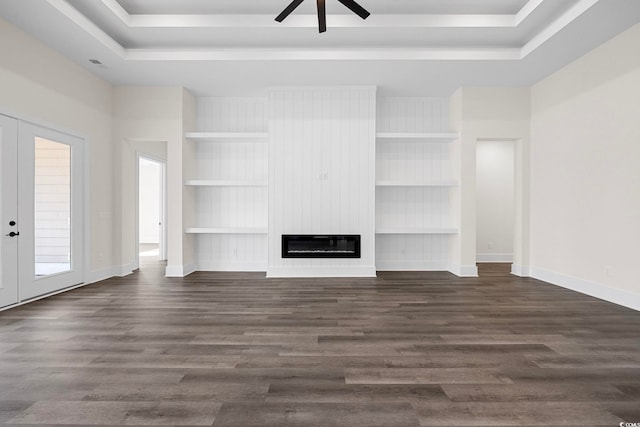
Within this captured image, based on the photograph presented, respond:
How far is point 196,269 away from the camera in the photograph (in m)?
5.88

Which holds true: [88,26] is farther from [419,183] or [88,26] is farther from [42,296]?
[419,183]

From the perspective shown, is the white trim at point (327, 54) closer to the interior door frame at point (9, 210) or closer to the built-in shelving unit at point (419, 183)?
the interior door frame at point (9, 210)

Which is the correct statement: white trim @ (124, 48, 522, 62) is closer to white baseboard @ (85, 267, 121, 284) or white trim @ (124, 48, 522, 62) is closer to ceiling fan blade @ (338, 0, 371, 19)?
ceiling fan blade @ (338, 0, 371, 19)

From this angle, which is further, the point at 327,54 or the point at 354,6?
the point at 327,54

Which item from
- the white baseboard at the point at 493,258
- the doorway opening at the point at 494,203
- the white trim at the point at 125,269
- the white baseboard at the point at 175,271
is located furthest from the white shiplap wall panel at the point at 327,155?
the doorway opening at the point at 494,203

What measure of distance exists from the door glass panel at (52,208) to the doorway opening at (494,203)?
7160mm

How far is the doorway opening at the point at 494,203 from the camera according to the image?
6895mm

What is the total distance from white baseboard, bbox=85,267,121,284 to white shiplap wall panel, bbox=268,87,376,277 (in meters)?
2.54

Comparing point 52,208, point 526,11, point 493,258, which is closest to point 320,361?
point 52,208

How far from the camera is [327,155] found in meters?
5.30

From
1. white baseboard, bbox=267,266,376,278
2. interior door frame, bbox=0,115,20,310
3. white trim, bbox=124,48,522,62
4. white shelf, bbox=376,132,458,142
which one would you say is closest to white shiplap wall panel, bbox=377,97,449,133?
white shelf, bbox=376,132,458,142

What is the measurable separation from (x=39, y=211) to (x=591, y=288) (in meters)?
6.95

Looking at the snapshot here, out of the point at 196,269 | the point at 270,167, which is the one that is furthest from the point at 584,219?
the point at 196,269

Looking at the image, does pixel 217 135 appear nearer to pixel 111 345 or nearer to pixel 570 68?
pixel 111 345
